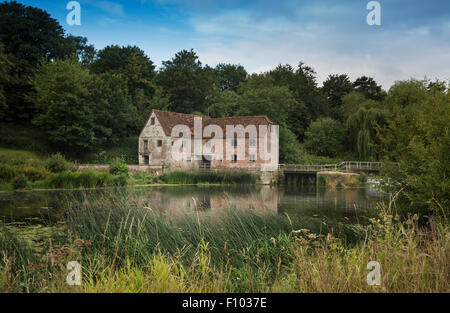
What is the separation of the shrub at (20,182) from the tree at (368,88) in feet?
150

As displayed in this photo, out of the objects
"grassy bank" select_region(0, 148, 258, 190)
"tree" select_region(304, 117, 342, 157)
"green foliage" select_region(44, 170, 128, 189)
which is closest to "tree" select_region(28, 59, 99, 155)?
"grassy bank" select_region(0, 148, 258, 190)

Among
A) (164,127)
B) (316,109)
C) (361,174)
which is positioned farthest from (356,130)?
(164,127)

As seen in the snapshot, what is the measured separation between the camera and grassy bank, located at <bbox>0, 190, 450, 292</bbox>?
382 centimetres

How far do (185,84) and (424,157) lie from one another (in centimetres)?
4355

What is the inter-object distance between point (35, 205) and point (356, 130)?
111 ft

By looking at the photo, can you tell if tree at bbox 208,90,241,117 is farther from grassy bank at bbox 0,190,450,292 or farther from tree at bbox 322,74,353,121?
grassy bank at bbox 0,190,450,292

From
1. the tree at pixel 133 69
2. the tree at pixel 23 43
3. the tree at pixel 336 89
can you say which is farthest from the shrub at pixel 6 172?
the tree at pixel 336 89

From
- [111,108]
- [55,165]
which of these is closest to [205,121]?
[111,108]

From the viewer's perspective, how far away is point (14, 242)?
18.8 ft

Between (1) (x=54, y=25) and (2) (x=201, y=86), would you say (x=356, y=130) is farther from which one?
(1) (x=54, y=25)

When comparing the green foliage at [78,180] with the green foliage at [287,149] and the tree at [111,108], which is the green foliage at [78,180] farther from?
the green foliage at [287,149]

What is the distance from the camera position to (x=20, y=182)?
65.0ft

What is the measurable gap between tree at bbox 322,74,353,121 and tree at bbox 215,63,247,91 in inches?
623

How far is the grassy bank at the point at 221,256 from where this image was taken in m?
3.82
